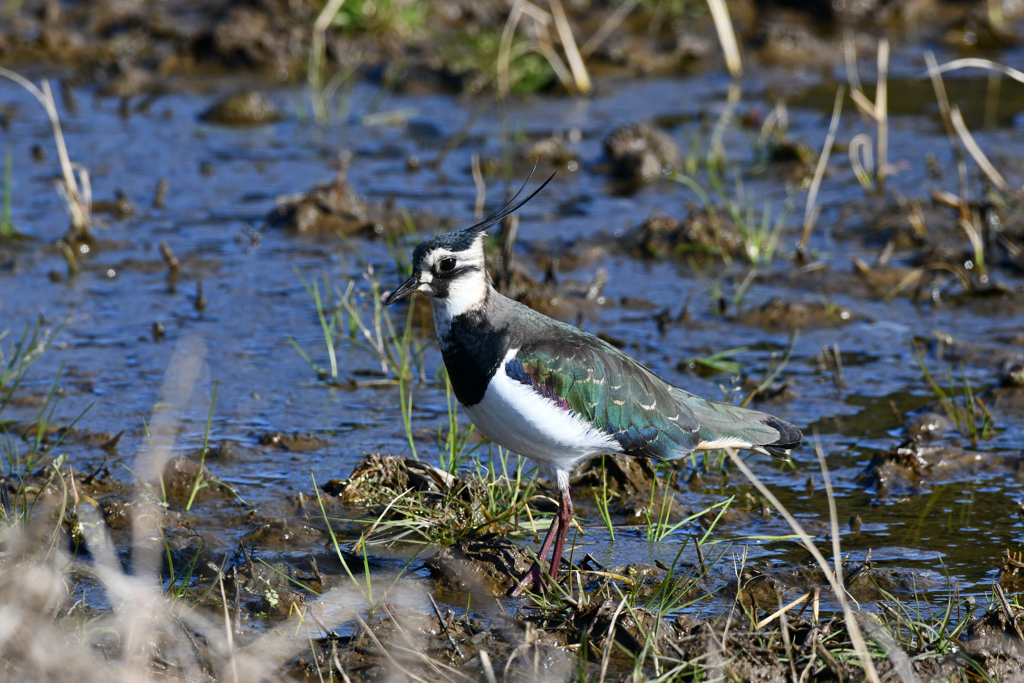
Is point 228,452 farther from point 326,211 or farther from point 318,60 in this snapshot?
point 318,60

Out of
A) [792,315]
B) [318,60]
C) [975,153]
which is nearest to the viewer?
[792,315]

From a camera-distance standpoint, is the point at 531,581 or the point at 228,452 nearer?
the point at 531,581

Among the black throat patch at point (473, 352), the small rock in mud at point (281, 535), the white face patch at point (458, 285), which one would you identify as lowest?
the small rock in mud at point (281, 535)

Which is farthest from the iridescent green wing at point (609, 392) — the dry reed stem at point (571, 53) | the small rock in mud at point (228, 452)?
the dry reed stem at point (571, 53)

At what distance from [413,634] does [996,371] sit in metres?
3.51

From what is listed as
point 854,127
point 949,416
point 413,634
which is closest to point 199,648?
point 413,634

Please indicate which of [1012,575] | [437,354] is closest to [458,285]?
[437,354]

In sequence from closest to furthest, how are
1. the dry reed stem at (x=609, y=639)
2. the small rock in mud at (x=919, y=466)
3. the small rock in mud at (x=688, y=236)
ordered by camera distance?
the dry reed stem at (x=609, y=639)
the small rock in mud at (x=919, y=466)
the small rock in mud at (x=688, y=236)

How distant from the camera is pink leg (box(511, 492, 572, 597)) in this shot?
3949 mm

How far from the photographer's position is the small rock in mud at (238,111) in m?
9.20

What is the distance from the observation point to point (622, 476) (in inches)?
188

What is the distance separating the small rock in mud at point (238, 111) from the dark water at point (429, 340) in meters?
0.14

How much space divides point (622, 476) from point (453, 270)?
3.92ft

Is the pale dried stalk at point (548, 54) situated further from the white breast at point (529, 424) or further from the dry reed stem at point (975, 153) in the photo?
the white breast at point (529, 424)
